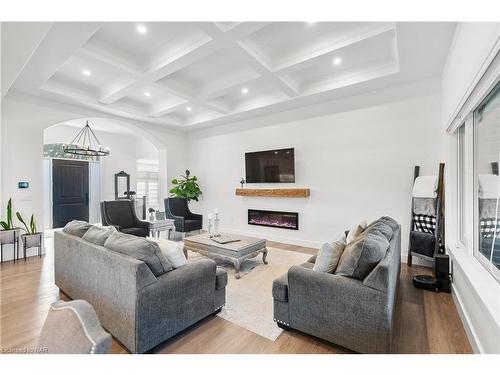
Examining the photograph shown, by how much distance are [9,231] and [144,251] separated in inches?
139

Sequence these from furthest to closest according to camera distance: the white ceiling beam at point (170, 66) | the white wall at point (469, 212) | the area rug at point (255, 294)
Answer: the white ceiling beam at point (170, 66) → the area rug at point (255, 294) → the white wall at point (469, 212)

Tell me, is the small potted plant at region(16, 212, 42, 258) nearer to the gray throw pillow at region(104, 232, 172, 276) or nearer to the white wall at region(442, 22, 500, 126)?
the gray throw pillow at region(104, 232, 172, 276)

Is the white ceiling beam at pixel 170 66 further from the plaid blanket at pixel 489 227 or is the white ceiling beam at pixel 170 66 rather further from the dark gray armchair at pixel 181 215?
the plaid blanket at pixel 489 227

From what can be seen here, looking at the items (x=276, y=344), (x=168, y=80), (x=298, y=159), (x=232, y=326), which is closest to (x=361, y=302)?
(x=276, y=344)

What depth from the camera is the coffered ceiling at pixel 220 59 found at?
8.87 ft

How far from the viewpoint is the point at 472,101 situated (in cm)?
210

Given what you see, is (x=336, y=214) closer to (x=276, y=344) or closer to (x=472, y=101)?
(x=472, y=101)

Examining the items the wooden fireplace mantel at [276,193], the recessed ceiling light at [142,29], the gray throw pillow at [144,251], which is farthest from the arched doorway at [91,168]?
the gray throw pillow at [144,251]

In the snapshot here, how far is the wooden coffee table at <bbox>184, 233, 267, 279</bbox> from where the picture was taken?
3254 mm

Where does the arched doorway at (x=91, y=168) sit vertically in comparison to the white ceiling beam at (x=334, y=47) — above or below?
below

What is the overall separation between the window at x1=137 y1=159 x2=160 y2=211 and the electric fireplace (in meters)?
4.29

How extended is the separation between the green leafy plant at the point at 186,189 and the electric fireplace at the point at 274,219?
64.3 inches
